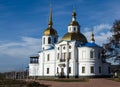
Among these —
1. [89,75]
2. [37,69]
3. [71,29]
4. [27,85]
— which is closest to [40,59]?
[37,69]

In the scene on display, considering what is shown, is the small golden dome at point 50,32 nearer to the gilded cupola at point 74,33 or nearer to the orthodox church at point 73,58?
the orthodox church at point 73,58

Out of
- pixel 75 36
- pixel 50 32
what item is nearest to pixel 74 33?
pixel 75 36

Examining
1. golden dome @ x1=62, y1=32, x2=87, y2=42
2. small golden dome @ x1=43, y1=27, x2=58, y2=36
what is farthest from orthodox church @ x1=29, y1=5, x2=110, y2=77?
small golden dome @ x1=43, y1=27, x2=58, y2=36

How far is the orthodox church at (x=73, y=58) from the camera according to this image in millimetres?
66812

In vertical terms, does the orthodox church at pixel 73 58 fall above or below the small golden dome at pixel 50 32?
below

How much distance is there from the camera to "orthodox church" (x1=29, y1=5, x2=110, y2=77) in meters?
66.8

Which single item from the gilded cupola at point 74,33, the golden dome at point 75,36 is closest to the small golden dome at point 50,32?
the gilded cupola at point 74,33

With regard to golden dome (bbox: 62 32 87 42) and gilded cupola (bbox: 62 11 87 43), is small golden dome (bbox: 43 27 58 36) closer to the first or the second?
gilded cupola (bbox: 62 11 87 43)

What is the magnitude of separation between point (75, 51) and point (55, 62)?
7.35m

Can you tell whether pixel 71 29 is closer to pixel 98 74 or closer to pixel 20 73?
pixel 98 74

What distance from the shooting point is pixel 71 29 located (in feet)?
238

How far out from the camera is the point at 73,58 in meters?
68.0

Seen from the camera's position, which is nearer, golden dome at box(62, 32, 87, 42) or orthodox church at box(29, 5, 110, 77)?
orthodox church at box(29, 5, 110, 77)

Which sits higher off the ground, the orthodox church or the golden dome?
the golden dome
